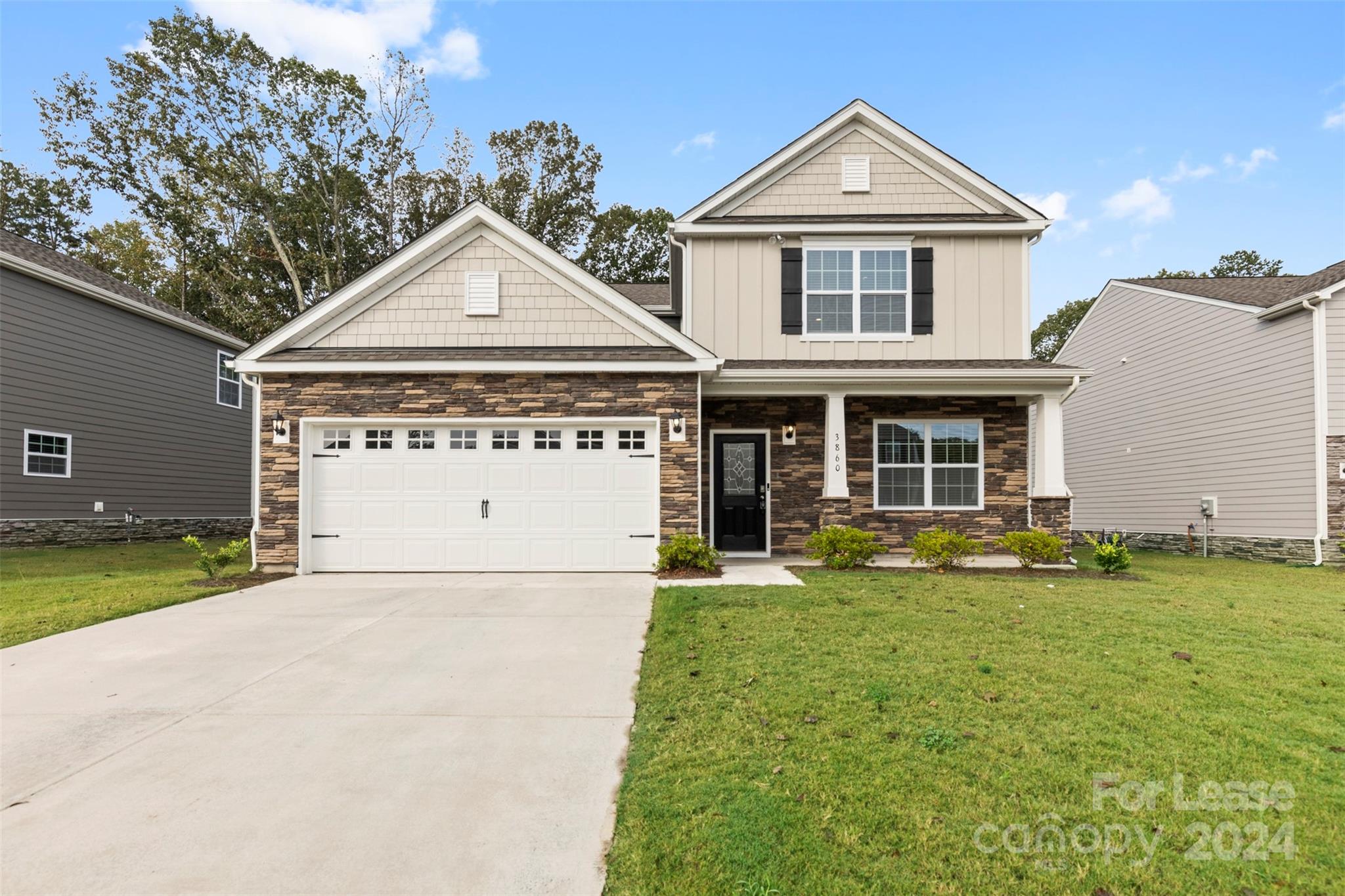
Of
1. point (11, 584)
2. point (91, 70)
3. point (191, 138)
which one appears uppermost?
point (91, 70)

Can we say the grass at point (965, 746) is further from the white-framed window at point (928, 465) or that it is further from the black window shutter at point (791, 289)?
the black window shutter at point (791, 289)

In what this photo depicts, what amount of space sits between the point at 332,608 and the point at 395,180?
2213cm

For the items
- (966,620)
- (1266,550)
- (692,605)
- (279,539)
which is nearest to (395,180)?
(279,539)

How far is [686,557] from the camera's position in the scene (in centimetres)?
973

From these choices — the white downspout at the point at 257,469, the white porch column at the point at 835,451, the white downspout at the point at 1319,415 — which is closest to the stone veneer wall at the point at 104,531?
the white downspout at the point at 257,469

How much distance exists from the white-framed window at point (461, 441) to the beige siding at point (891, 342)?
4.38 meters

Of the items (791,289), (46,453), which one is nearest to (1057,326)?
(791,289)

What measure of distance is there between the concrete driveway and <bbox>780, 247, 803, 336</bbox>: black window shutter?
712 centimetres

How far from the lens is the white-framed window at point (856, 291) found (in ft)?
40.2

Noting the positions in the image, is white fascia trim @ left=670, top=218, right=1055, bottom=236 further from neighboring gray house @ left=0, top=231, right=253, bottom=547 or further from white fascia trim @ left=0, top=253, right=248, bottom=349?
neighboring gray house @ left=0, top=231, right=253, bottom=547

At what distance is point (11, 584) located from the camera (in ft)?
30.6

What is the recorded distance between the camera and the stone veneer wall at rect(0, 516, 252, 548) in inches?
551

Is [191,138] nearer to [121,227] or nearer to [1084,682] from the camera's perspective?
[121,227]

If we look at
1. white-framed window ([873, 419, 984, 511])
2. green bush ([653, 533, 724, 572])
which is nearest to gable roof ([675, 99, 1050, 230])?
white-framed window ([873, 419, 984, 511])
